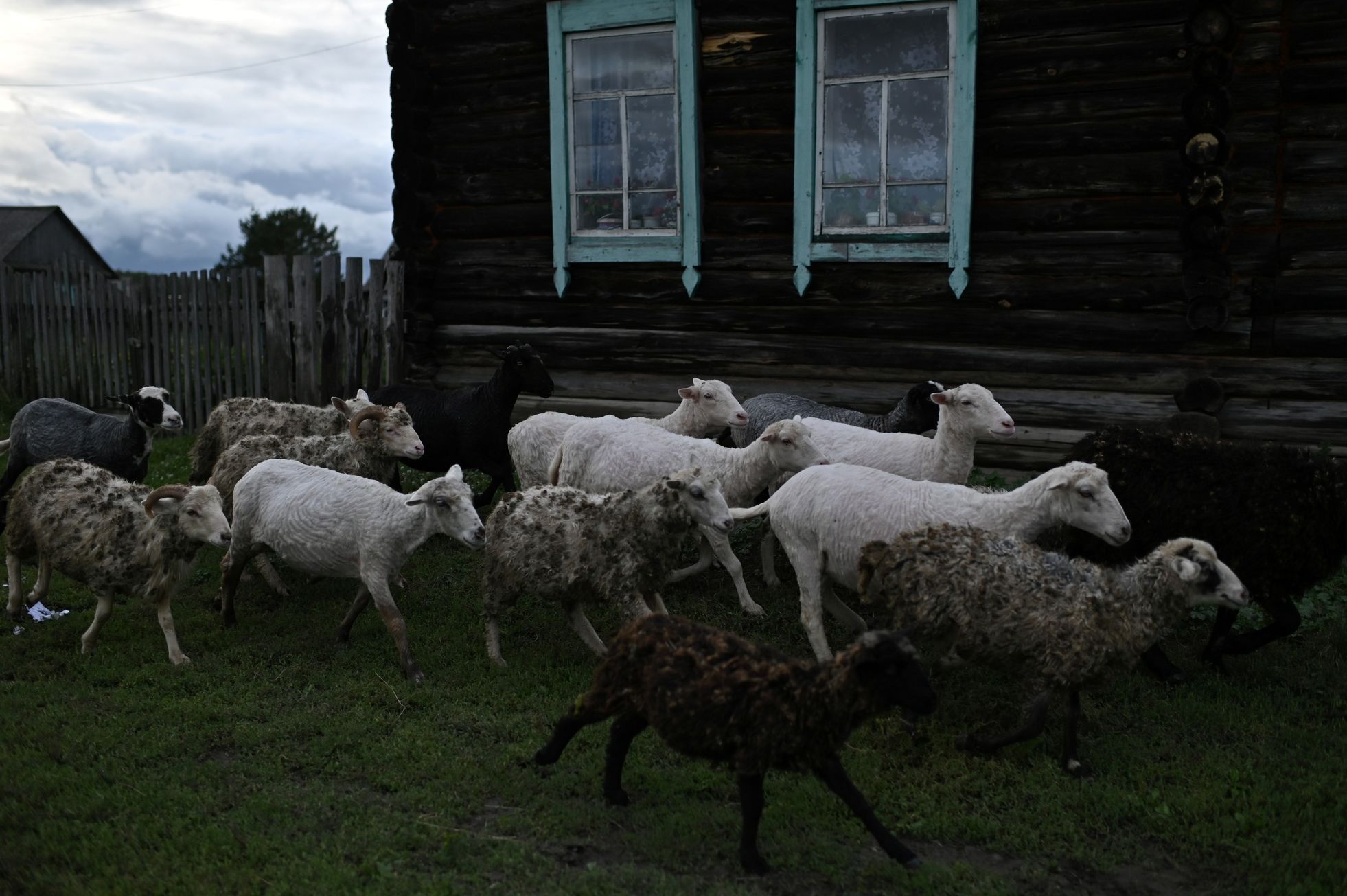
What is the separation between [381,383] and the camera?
1248 centimetres

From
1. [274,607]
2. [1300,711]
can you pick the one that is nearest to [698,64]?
[274,607]

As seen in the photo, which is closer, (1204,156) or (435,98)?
(1204,156)

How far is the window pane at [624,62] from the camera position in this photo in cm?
998

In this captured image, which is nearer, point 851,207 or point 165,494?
point 165,494

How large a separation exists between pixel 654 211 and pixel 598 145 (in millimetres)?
877

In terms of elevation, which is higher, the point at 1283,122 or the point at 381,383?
the point at 1283,122

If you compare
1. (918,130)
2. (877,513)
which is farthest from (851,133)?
(877,513)

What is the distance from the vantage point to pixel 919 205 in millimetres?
9211

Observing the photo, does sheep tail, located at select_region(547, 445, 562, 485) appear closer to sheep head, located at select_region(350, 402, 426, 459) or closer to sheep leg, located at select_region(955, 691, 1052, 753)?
sheep head, located at select_region(350, 402, 426, 459)

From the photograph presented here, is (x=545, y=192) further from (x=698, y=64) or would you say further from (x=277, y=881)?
(x=277, y=881)

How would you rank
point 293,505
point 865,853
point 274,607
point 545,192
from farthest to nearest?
point 545,192, point 274,607, point 293,505, point 865,853

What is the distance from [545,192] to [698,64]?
79.0 inches

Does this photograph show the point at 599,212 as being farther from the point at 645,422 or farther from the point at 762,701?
the point at 762,701

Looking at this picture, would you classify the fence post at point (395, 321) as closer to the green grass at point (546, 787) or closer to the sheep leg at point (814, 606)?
the green grass at point (546, 787)
